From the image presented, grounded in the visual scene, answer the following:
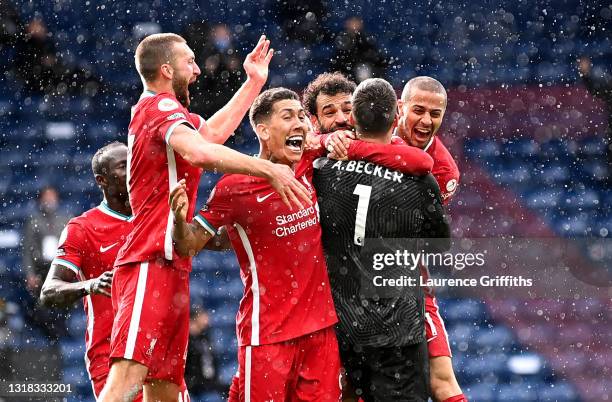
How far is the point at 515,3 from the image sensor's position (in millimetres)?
9352

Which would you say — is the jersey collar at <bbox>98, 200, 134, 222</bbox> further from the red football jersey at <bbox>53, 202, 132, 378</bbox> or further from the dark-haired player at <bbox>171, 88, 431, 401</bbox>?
the dark-haired player at <bbox>171, 88, 431, 401</bbox>

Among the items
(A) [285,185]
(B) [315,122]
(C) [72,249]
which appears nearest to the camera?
(A) [285,185]

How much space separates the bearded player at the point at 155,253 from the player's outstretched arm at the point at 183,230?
86mm

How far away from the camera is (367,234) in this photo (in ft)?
12.6

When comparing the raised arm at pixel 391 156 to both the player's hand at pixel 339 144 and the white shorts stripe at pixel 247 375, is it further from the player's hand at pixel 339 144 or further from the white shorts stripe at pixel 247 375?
the white shorts stripe at pixel 247 375

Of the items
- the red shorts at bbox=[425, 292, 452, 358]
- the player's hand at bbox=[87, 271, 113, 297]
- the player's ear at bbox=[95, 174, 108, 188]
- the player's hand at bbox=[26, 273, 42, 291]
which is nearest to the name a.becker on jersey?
the red shorts at bbox=[425, 292, 452, 358]

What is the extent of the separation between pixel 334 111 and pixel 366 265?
1.03 m

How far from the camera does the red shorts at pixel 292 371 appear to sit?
369 cm

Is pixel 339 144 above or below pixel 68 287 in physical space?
above

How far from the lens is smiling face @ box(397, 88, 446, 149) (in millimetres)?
4539

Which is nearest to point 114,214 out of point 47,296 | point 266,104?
point 47,296

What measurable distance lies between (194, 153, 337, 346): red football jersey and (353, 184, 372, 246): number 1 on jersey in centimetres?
16

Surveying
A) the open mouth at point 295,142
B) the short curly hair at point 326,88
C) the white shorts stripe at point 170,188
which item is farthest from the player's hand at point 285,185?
the short curly hair at point 326,88

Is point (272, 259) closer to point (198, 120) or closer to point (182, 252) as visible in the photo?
point (182, 252)
